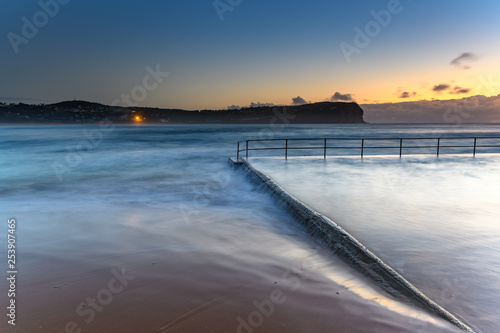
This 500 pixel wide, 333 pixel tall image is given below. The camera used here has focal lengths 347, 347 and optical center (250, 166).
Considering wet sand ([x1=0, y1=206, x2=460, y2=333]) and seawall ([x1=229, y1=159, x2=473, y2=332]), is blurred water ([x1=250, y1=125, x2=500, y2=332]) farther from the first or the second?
wet sand ([x1=0, y1=206, x2=460, y2=333])

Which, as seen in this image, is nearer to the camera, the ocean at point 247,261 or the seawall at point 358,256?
the ocean at point 247,261

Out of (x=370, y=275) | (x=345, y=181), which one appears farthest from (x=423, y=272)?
(x=345, y=181)

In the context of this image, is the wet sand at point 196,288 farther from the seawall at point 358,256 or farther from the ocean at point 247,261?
the seawall at point 358,256

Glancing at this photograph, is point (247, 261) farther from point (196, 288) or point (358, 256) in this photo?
point (358, 256)

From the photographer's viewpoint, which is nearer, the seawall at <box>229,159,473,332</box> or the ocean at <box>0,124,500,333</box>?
the ocean at <box>0,124,500,333</box>

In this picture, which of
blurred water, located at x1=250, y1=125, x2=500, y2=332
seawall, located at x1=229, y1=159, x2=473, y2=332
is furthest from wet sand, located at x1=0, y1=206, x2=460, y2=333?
blurred water, located at x1=250, y1=125, x2=500, y2=332

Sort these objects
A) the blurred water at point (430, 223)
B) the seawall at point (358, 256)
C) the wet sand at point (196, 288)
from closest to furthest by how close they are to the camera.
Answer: the wet sand at point (196, 288) < the seawall at point (358, 256) < the blurred water at point (430, 223)

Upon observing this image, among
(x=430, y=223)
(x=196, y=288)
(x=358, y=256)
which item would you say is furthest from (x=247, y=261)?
(x=430, y=223)

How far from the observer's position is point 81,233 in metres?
5.84

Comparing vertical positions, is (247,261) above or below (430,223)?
below

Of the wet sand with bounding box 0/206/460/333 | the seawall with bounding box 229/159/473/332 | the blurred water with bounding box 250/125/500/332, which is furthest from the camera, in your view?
the blurred water with bounding box 250/125/500/332

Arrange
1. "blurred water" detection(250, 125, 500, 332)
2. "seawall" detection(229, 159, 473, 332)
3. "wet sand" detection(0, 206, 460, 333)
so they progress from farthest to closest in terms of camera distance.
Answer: "blurred water" detection(250, 125, 500, 332), "seawall" detection(229, 159, 473, 332), "wet sand" detection(0, 206, 460, 333)

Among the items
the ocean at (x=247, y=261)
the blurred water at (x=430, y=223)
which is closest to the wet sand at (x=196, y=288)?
the ocean at (x=247, y=261)

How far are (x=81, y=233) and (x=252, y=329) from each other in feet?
13.5
